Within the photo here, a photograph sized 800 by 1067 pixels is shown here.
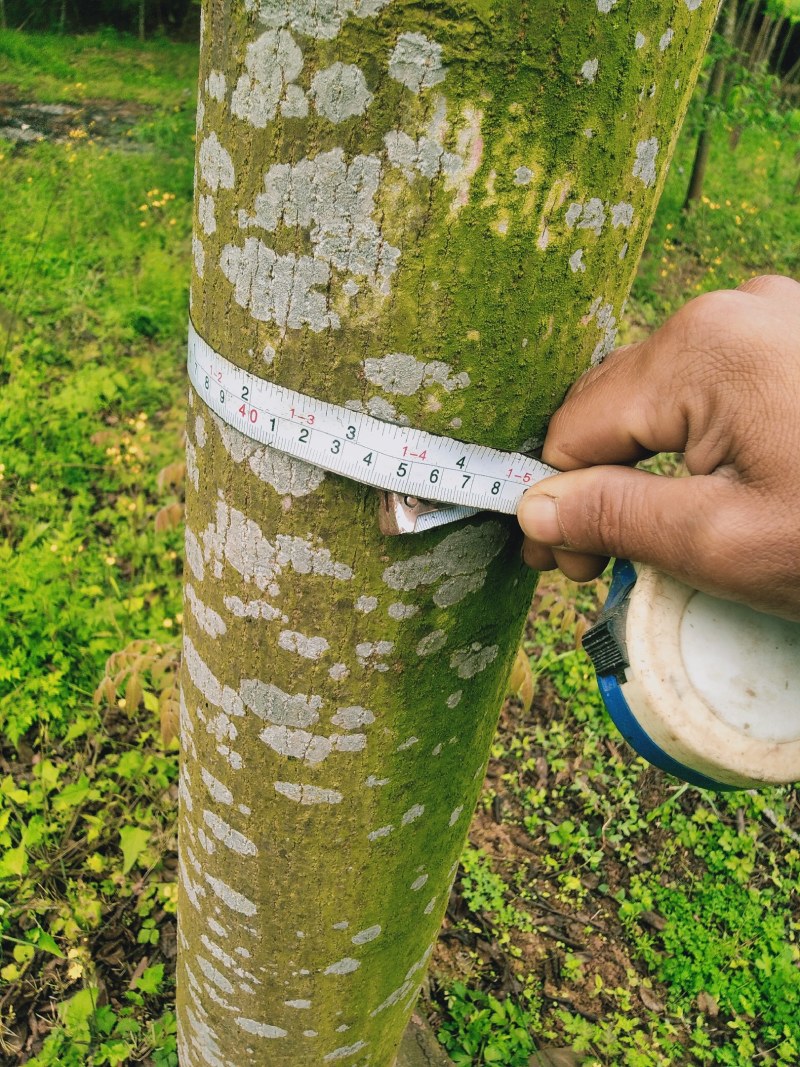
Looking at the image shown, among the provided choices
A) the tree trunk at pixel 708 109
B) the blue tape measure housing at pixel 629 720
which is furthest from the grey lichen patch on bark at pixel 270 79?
the tree trunk at pixel 708 109

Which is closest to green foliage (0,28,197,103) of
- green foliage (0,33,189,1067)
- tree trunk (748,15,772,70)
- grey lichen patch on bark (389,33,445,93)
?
green foliage (0,33,189,1067)

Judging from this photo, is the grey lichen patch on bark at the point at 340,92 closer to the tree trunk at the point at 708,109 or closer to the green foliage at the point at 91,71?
the tree trunk at the point at 708,109

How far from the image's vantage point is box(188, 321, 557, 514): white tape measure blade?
32.6 inches

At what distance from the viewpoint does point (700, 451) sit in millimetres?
868

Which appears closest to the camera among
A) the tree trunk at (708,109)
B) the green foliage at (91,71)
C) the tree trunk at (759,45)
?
the tree trunk at (708,109)

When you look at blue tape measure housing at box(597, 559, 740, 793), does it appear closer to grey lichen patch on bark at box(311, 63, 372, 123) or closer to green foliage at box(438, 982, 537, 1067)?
grey lichen patch on bark at box(311, 63, 372, 123)

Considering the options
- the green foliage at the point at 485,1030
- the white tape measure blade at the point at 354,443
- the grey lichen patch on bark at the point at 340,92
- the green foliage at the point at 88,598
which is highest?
the grey lichen patch on bark at the point at 340,92

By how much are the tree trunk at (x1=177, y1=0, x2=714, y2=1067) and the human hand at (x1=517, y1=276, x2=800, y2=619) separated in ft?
0.21

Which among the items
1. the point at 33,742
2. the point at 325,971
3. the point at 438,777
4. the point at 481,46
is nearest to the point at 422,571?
the point at 438,777

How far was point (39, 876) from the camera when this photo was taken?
271 centimetres

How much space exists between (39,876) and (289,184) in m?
2.86

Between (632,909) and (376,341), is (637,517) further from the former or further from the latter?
(632,909)

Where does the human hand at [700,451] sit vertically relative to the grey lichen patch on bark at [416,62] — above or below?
below

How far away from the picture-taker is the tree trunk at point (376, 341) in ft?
2.20
